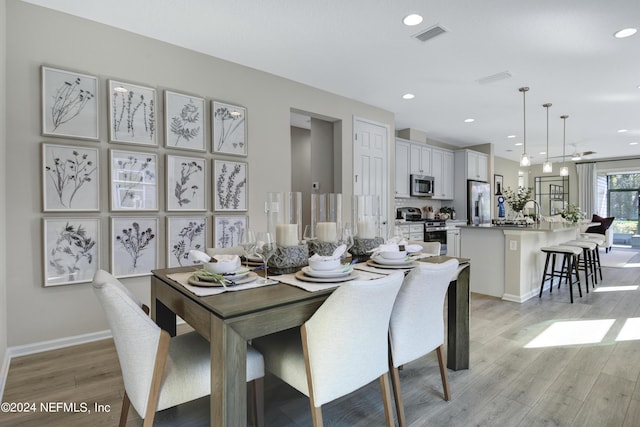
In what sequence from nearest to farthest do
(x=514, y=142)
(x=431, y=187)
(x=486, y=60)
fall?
(x=486, y=60)
(x=431, y=187)
(x=514, y=142)

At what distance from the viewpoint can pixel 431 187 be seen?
257 inches

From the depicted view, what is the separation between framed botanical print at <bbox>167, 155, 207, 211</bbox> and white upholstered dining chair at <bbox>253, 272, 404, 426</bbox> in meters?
2.11

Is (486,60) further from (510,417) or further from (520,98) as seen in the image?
(510,417)

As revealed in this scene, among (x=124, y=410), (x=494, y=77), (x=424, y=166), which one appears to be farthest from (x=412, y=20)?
(x=424, y=166)

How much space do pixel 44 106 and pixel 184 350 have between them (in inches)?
88.3

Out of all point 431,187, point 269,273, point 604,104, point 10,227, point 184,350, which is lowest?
point 184,350

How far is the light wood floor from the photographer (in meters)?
1.73

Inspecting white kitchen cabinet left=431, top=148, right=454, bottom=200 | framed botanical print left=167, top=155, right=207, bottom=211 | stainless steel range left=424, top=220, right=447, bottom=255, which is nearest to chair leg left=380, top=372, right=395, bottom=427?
framed botanical print left=167, top=155, right=207, bottom=211

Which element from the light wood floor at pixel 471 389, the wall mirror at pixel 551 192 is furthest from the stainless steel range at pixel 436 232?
the wall mirror at pixel 551 192

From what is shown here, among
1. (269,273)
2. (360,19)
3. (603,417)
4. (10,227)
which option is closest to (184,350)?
(269,273)

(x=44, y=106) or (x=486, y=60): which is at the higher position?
(x=486, y=60)

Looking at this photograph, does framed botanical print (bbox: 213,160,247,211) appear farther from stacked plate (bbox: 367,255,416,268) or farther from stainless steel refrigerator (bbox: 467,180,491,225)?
stainless steel refrigerator (bbox: 467,180,491,225)

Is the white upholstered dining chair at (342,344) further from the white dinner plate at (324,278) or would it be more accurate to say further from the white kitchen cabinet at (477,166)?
the white kitchen cabinet at (477,166)

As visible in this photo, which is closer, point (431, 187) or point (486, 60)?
point (486, 60)
